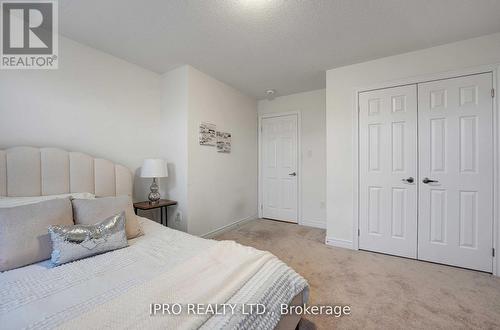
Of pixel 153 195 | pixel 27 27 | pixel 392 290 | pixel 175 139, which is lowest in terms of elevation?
pixel 392 290

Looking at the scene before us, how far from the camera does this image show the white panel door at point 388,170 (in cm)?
248

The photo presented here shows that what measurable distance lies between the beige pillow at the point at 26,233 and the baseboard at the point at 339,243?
A: 2815mm

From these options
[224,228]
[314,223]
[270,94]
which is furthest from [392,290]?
[270,94]

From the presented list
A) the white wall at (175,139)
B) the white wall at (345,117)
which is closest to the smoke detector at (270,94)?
the white wall at (345,117)

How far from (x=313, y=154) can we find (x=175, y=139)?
231 centimetres

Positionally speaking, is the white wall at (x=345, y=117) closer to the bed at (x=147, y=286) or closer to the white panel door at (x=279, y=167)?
the white panel door at (x=279, y=167)

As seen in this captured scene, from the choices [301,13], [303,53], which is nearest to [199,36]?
[301,13]

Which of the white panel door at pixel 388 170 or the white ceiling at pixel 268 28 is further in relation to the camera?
the white panel door at pixel 388 170

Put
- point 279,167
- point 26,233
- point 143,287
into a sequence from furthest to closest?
point 279,167 < point 26,233 < point 143,287

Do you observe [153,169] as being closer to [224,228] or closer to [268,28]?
[224,228]

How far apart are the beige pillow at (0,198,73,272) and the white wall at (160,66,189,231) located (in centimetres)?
143

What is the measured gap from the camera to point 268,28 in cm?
201

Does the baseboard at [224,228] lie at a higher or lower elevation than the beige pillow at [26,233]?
lower

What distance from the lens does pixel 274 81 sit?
3326mm
